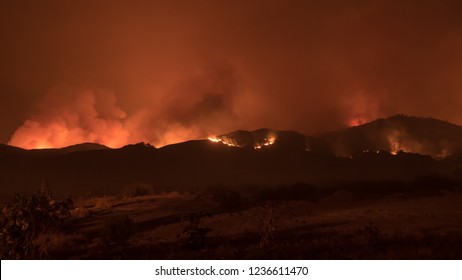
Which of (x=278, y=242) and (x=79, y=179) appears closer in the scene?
(x=278, y=242)

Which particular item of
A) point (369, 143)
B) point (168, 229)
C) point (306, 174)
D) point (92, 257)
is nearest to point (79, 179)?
point (306, 174)

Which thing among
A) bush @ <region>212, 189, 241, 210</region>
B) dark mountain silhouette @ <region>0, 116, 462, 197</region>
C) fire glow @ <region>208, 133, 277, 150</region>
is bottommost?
bush @ <region>212, 189, 241, 210</region>

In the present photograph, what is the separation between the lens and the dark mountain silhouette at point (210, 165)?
45.4 metres

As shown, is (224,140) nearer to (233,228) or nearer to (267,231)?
(233,228)

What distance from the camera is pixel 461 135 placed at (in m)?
73.9

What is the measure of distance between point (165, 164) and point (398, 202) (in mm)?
31451

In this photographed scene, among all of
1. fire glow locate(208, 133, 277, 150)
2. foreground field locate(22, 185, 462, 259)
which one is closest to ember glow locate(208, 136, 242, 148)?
fire glow locate(208, 133, 277, 150)

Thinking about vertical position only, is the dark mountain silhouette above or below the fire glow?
below

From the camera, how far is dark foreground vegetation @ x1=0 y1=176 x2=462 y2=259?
41.5 feet

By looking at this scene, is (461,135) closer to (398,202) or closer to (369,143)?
(369,143)

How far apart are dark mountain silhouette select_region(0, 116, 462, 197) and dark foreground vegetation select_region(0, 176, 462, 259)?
603 inches

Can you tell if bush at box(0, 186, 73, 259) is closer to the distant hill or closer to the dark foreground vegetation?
the dark foreground vegetation

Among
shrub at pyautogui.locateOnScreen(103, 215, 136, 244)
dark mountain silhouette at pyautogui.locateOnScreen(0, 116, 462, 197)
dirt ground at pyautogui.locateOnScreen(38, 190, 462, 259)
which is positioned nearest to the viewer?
dirt ground at pyautogui.locateOnScreen(38, 190, 462, 259)
